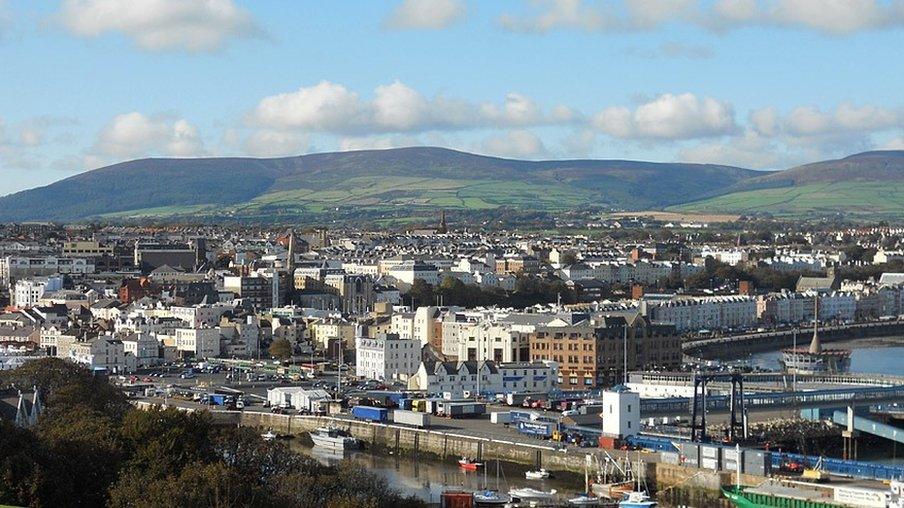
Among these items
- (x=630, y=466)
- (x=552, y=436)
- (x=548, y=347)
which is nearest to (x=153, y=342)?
(x=548, y=347)

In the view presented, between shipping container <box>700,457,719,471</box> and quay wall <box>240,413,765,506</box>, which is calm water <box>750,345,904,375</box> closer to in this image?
quay wall <box>240,413,765,506</box>

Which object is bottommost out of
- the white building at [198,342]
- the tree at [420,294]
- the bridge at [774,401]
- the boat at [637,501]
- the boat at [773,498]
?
the boat at [637,501]

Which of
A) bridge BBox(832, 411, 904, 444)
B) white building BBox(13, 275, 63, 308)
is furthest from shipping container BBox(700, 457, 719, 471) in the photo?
white building BBox(13, 275, 63, 308)

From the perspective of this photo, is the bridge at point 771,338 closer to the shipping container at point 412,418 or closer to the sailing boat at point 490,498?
the shipping container at point 412,418

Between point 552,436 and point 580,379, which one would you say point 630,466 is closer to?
point 552,436

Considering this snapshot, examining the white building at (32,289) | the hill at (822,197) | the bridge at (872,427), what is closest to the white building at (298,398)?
the bridge at (872,427)

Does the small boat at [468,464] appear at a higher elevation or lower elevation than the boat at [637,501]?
lower
